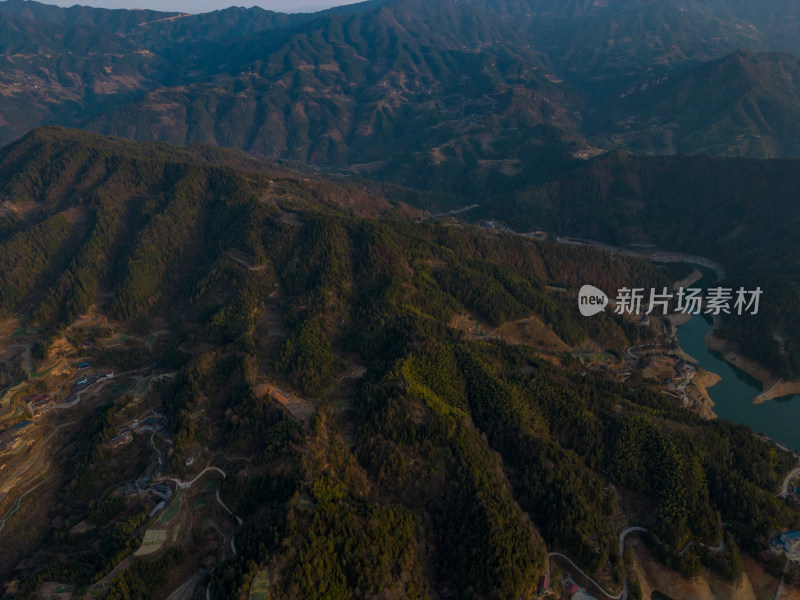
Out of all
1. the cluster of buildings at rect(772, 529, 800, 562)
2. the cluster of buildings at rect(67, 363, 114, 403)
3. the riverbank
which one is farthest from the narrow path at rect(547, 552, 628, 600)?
the cluster of buildings at rect(67, 363, 114, 403)

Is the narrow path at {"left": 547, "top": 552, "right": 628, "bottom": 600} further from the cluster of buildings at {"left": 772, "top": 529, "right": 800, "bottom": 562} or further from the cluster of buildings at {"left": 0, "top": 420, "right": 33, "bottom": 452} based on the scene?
the cluster of buildings at {"left": 0, "top": 420, "right": 33, "bottom": 452}

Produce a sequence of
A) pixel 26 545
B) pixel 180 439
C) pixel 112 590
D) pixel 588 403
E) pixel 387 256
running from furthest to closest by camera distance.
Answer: pixel 387 256, pixel 588 403, pixel 180 439, pixel 26 545, pixel 112 590

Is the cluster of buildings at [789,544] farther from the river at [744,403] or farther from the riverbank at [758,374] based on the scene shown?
the riverbank at [758,374]

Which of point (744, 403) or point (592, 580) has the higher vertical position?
point (592, 580)

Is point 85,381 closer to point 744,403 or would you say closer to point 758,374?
point 744,403

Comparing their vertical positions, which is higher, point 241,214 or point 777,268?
point 241,214

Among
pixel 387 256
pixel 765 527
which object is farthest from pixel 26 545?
pixel 765 527

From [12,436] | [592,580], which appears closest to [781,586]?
[592,580]

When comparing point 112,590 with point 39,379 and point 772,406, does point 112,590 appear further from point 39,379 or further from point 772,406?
point 772,406
